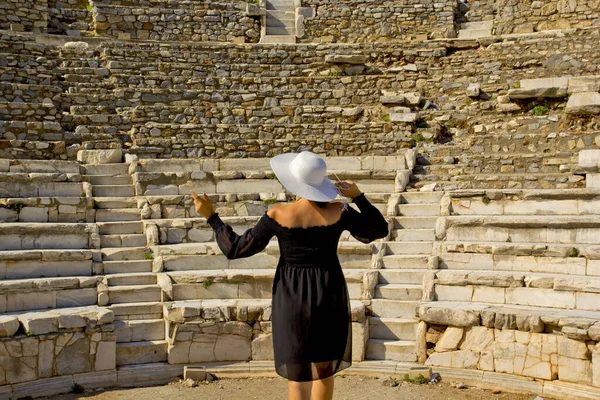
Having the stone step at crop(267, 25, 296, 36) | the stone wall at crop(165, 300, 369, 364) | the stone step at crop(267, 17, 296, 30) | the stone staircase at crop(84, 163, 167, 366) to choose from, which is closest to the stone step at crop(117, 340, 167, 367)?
the stone staircase at crop(84, 163, 167, 366)

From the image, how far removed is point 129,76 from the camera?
42.8 feet

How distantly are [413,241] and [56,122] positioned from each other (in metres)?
6.05

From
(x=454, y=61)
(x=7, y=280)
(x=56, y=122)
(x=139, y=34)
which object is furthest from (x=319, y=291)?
(x=139, y=34)

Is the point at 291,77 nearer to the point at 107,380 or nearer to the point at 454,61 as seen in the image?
the point at 454,61

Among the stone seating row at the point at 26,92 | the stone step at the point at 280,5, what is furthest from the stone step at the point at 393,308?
the stone step at the point at 280,5

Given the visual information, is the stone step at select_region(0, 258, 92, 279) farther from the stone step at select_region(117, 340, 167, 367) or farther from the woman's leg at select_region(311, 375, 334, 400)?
the woman's leg at select_region(311, 375, 334, 400)

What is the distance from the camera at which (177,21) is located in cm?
1554

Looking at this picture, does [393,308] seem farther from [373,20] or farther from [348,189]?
[373,20]

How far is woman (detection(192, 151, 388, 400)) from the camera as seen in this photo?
14.2 feet

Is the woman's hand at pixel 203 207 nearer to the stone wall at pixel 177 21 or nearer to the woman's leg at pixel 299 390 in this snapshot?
the woman's leg at pixel 299 390

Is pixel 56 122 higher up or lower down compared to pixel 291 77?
lower down

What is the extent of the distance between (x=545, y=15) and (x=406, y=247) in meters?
8.58

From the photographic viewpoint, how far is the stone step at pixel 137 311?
7574 mm

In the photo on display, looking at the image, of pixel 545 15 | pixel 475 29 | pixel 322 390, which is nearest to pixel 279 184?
pixel 322 390
